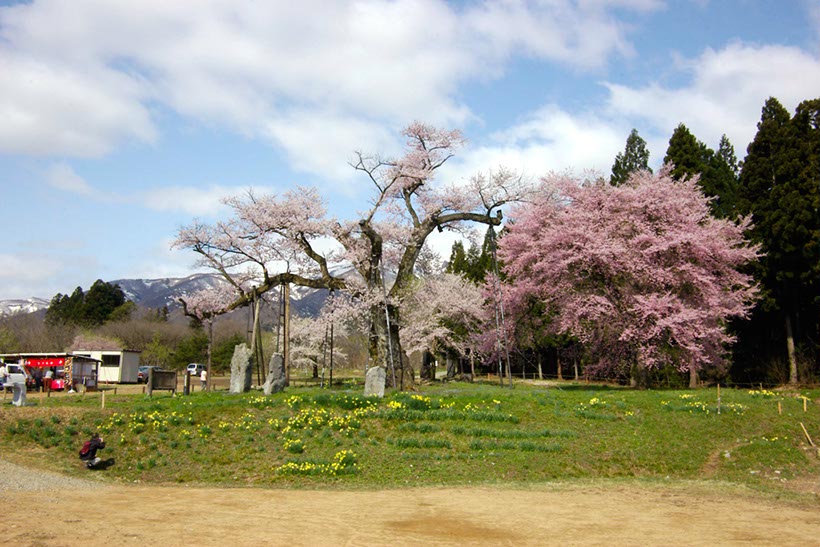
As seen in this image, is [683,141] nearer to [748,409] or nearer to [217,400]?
[748,409]

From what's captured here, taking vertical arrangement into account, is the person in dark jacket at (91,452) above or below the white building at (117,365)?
below

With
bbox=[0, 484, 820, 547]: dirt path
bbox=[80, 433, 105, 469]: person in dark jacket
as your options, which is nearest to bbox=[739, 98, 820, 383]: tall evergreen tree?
bbox=[0, 484, 820, 547]: dirt path

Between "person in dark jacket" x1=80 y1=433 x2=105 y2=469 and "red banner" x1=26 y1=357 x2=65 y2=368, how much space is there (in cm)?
2658

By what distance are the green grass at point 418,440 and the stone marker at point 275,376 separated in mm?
2526

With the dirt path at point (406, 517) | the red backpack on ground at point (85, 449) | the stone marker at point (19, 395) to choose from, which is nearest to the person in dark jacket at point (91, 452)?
the red backpack on ground at point (85, 449)

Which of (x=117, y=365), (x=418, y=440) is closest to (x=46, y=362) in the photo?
(x=117, y=365)

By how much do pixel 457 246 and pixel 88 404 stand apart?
50.2 metres

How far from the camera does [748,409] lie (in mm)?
20438

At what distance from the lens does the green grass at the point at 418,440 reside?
51.0 feet

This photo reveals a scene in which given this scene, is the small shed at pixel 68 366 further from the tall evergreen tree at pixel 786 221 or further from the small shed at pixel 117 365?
the tall evergreen tree at pixel 786 221

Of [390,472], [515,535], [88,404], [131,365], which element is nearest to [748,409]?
[390,472]

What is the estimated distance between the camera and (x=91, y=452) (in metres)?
15.7

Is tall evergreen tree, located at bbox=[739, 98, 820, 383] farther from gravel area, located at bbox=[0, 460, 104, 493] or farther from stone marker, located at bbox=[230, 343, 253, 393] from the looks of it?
gravel area, located at bbox=[0, 460, 104, 493]

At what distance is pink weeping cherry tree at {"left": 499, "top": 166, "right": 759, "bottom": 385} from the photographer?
27.3 metres
